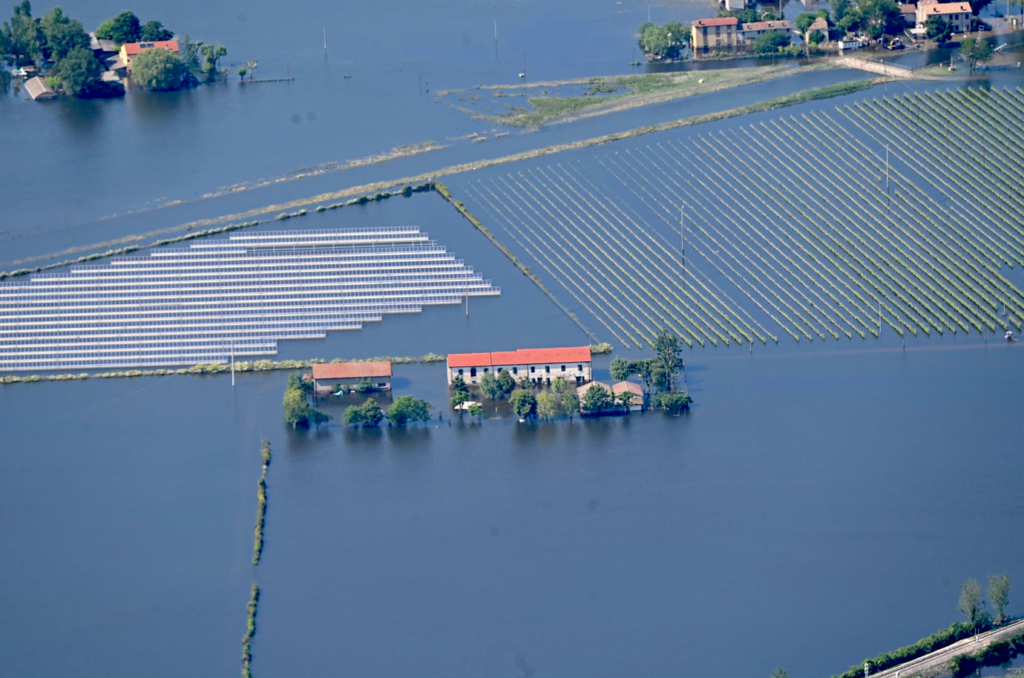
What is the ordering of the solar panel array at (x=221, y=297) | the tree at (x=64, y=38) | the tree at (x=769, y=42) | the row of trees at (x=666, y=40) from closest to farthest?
the solar panel array at (x=221, y=297) < the tree at (x=769, y=42) < the row of trees at (x=666, y=40) < the tree at (x=64, y=38)

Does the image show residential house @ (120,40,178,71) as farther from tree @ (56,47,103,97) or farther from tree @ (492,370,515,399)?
tree @ (492,370,515,399)

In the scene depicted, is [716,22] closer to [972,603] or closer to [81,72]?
[81,72]

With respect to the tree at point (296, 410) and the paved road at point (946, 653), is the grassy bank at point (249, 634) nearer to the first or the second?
the tree at point (296, 410)

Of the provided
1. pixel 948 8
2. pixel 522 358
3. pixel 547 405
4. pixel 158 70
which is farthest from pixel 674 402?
pixel 158 70

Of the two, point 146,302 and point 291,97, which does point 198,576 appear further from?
point 291,97

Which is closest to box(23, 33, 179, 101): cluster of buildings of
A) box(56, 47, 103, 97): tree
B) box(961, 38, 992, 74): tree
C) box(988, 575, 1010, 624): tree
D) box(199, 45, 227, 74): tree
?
box(56, 47, 103, 97): tree

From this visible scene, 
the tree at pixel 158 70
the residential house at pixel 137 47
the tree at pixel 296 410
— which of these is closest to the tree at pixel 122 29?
the residential house at pixel 137 47
